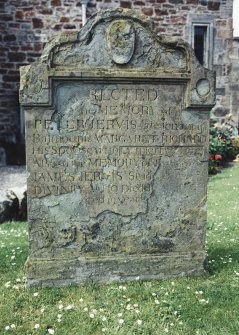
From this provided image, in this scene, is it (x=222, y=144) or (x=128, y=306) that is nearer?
(x=128, y=306)

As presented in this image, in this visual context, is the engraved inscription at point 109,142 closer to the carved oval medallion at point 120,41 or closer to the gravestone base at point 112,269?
the carved oval medallion at point 120,41

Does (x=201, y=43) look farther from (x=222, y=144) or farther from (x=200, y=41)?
(x=222, y=144)

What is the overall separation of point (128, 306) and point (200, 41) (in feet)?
36.7

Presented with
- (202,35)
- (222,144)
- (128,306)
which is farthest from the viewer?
(202,35)

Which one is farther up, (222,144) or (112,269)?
(112,269)

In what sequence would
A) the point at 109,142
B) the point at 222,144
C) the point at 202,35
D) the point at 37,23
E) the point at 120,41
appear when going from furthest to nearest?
the point at 202,35, the point at 222,144, the point at 37,23, the point at 109,142, the point at 120,41

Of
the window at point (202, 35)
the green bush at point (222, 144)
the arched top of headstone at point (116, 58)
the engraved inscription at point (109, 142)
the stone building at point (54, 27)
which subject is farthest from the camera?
the window at point (202, 35)

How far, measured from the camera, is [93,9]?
1203 cm

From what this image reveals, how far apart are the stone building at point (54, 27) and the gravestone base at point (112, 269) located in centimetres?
810

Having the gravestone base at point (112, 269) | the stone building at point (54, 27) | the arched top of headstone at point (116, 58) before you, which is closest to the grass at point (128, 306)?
the gravestone base at point (112, 269)

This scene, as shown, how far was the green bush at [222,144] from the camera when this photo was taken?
449 inches

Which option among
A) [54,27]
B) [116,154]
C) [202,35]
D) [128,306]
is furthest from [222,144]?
[128,306]

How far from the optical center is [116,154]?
147 inches

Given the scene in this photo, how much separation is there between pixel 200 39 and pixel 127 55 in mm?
10095
